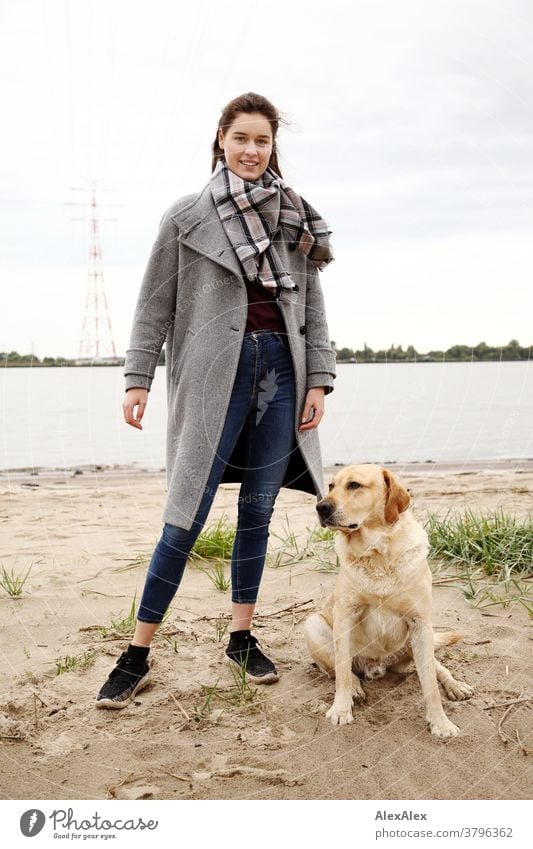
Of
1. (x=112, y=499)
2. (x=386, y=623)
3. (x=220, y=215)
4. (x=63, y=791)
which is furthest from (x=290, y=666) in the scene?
(x=112, y=499)

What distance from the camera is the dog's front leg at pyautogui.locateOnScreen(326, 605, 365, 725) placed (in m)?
3.45

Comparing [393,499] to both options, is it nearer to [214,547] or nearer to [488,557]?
[488,557]

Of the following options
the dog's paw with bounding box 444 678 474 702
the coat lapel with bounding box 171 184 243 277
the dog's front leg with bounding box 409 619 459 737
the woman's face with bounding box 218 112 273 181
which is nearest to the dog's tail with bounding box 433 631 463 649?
the dog's paw with bounding box 444 678 474 702

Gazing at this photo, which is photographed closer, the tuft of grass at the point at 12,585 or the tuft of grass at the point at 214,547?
the tuft of grass at the point at 12,585

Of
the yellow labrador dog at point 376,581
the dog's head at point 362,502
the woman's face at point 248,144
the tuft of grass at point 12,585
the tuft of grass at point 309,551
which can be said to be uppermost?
the woman's face at point 248,144

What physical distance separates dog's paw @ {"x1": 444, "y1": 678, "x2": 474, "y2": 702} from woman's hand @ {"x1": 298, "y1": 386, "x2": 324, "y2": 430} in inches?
55.1

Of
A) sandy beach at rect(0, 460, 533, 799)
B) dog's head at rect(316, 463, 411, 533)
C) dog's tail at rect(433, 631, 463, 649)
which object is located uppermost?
dog's head at rect(316, 463, 411, 533)

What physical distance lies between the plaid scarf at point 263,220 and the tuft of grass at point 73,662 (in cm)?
215

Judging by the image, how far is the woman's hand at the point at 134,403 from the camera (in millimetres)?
3623

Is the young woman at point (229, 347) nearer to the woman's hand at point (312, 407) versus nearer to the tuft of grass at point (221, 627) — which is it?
the woman's hand at point (312, 407)

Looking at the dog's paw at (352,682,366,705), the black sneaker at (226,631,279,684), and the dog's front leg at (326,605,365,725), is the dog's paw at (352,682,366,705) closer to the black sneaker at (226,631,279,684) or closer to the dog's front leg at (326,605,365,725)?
the dog's front leg at (326,605,365,725)

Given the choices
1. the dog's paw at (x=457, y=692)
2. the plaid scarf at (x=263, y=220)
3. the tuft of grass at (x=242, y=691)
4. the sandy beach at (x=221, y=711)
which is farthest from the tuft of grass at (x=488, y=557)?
the plaid scarf at (x=263, y=220)

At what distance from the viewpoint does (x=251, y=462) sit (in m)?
3.79

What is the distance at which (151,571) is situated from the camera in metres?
3.67
